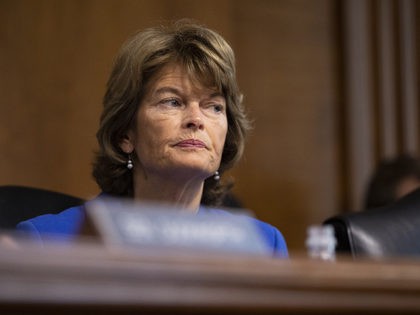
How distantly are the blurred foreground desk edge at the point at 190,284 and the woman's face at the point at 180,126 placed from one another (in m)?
1.22

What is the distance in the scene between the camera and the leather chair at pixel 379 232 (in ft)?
6.24

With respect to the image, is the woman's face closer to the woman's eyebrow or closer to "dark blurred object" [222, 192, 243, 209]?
the woman's eyebrow

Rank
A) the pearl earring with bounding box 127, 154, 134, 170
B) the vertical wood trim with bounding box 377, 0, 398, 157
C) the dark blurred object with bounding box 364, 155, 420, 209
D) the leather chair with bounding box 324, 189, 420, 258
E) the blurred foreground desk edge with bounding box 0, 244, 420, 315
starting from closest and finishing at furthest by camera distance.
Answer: the blurred foreground desk edge with bounding box 0, 244, 420, 315, the leather chair with bounding box 324, 189, 420, 258, the pearl earring with bounding box 127, 154, 134, 170, the dark blurred object with bounding box 364, 155, 420, 209, the vertical wood trim with bounding box 377, 0, 398, 157

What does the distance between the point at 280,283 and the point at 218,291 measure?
0.07m

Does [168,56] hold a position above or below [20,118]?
above

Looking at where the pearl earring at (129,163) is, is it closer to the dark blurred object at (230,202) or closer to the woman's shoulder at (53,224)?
the woman's shoulder at (53,224)

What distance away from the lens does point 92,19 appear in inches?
155

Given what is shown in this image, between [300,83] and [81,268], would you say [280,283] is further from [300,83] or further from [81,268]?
[300,83]

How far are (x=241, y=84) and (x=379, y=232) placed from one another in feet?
7.97

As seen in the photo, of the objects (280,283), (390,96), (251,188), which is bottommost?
(251,188)

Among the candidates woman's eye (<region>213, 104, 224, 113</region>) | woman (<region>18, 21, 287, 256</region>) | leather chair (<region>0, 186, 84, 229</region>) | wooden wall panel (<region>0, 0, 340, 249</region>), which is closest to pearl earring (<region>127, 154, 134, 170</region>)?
woman (<region>18, 21, 287, 256</region>)

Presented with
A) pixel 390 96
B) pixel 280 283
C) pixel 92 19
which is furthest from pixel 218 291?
pixel 390 96

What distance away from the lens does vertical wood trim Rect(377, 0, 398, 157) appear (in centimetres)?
470

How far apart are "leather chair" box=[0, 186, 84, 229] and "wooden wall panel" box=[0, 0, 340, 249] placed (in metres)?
1.37
